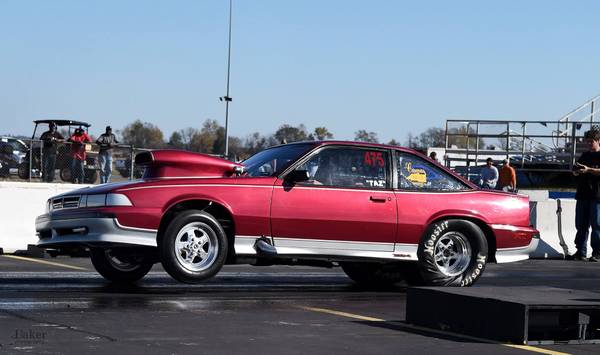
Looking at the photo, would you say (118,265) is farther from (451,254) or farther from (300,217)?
(451,254)

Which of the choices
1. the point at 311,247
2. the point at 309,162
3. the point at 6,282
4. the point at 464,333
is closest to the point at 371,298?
the point at 311,247

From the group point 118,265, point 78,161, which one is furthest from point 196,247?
point 78,161

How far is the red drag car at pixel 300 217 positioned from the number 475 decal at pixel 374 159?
13 millimetres

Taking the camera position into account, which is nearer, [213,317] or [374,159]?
[213,317]

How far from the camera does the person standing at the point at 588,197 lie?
16.6m

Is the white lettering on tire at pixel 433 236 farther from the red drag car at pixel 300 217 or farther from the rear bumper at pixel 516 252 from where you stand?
the rear bumper at pixel 516 252

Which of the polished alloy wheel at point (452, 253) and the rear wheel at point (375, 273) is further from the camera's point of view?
the rear wheel at point (375, 273)

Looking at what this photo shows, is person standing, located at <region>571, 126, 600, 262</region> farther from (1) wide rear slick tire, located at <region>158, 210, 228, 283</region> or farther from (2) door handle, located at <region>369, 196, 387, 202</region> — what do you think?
(1) wide rear slick tire, located at <region>158, 210, 228, 283</region>

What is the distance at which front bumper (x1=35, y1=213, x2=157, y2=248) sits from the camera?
9812 mm

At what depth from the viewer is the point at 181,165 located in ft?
34.3

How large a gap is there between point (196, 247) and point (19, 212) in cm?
712

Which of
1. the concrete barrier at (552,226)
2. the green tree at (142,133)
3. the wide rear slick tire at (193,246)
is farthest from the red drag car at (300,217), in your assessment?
the green tree at (142,133)

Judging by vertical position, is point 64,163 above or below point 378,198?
above

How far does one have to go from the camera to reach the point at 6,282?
10.5 metres
